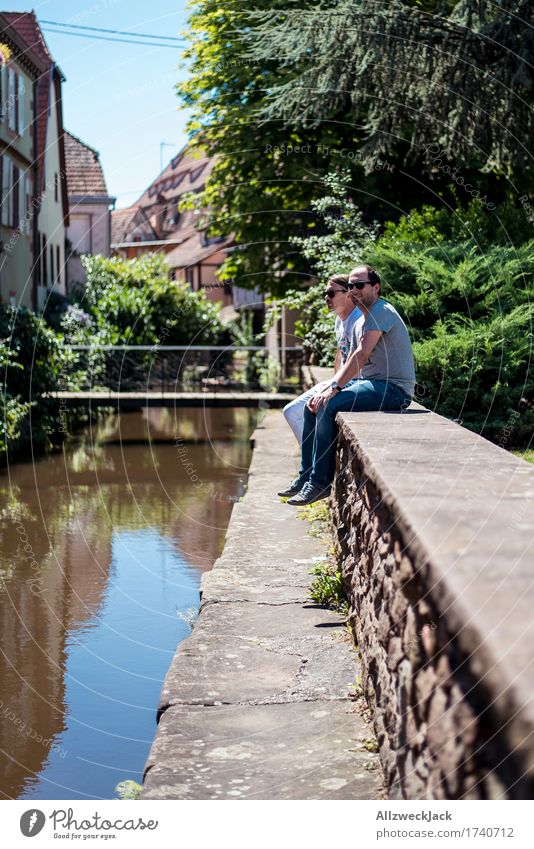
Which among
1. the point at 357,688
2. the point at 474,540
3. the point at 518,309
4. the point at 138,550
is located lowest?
the point at 138,550

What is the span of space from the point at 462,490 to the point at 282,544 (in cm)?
427

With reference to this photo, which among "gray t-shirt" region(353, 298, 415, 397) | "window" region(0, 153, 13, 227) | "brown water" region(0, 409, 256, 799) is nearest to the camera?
"brown water" region(0, 409, 256, 799)

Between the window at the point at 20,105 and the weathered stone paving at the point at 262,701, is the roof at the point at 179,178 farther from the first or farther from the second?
the weathered stone paving at the point at 262,701

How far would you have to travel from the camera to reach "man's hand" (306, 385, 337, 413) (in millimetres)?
6828

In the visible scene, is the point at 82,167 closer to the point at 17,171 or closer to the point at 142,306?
the point at 17,171

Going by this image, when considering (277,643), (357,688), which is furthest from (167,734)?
(277,643)

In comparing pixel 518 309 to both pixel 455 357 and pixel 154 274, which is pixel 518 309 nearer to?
pixel 455 357

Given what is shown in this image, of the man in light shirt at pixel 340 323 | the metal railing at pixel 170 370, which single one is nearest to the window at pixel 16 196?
the metal railing at pixel 170 370

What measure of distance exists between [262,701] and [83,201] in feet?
120

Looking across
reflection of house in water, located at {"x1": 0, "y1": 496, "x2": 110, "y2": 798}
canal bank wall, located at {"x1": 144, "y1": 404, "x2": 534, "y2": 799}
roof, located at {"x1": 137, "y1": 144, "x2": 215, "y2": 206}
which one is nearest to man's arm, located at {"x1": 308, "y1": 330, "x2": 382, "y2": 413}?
canal bank wall, located at {"x1": 144, "y1": 404, "x2": 534, "y2": 799}

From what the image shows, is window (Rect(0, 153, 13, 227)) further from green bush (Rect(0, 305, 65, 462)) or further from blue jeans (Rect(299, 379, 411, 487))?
blue jeans (Rect(299, 379, 411, 487))

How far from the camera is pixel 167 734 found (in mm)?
4270

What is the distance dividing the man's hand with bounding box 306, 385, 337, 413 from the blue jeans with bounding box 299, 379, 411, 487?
0.03 m

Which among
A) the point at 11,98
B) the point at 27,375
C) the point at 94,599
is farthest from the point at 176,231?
the point at 94,599
